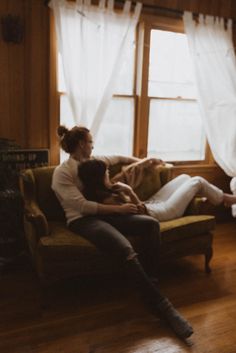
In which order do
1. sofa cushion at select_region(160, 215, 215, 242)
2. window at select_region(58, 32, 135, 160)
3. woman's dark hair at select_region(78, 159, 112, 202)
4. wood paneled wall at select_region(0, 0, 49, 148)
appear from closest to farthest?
woman's dark hair at select_region(78, 159, 112, 202), sofa cushion at select_region(160, 215, 215, 242), wood paneled wall at select_region(0, 0, 49, 148), window at select_region(58, 32, 135, 160)

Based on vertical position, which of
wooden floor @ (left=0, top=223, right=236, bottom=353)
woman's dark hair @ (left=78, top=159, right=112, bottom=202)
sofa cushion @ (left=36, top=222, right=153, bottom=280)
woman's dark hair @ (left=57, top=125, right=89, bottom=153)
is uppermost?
woman's dark hair @ (left=57, top=125, right=89, bottom=153)

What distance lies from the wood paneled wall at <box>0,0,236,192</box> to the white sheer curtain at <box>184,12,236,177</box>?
1.45m

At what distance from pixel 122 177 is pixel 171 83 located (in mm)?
1324

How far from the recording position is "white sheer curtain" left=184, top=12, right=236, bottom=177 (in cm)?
344

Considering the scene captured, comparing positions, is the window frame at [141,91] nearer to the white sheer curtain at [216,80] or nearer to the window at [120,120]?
the window at [120,120]

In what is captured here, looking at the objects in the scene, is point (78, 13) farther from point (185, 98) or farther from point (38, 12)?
point (185, 98)

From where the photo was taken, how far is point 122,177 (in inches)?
116

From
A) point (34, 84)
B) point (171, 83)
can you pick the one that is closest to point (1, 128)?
point (34, 84)

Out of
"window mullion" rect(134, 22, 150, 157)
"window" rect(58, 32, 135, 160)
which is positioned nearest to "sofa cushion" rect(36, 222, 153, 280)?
"window" rect(58, 32, 135, 160)

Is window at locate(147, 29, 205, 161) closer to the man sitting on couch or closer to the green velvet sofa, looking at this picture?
the green velvet sofa

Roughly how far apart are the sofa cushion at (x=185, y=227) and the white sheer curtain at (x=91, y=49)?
1.08 meters

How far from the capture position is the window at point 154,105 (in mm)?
3354

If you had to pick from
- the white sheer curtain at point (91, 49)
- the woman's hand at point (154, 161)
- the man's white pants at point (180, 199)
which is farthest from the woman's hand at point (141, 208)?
the white sheer curtain at point (91, 49)

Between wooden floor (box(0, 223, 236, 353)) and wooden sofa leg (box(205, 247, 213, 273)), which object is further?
wooden sofa leg (box(205, 247, 213, 273))
